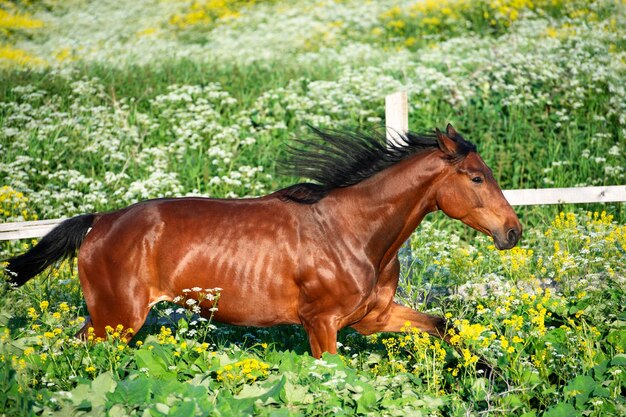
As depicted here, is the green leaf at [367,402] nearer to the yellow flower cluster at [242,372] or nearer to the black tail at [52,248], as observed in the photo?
the yellow flower cluster at [242,372]

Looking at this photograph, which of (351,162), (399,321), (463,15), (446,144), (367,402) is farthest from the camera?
(463,15)

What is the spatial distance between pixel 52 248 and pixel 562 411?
3742mm

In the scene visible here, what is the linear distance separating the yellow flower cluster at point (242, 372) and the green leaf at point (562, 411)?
1617 mm

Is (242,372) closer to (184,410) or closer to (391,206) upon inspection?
(184,410)

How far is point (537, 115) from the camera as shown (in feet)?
39.0

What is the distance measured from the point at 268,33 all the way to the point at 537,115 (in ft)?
26.0

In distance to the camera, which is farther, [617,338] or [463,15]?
[463,15]

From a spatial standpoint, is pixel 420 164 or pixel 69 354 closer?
pixel 69 354

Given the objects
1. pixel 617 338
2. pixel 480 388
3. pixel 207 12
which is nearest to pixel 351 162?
pixel 480 388

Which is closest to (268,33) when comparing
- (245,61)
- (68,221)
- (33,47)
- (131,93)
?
(245,61)

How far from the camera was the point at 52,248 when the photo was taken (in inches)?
245

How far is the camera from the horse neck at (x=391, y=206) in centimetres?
575

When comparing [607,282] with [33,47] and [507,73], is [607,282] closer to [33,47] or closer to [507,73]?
[507,73]

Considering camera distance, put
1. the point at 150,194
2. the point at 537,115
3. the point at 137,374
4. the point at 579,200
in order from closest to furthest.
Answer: the point at 137,374 < the point at 579,200 < the point at 150,194 < the point at 537,115
